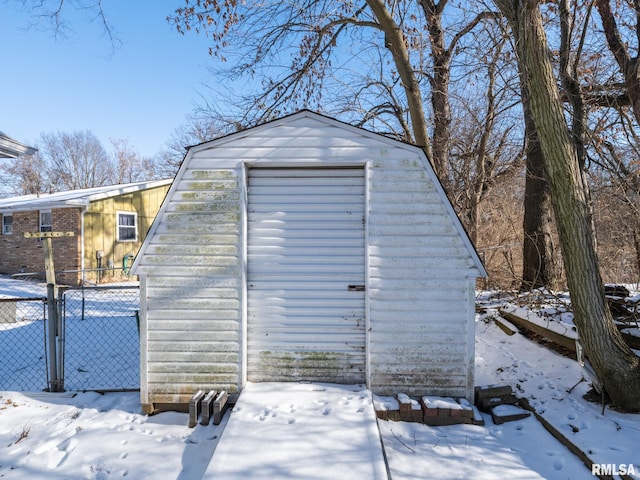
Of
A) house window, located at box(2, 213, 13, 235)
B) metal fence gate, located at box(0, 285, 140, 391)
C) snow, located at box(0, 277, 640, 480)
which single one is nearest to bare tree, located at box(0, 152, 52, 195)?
house window, located at box(2, 213, 13, 235)

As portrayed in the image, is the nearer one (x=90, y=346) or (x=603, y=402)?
(x=603, y=402)

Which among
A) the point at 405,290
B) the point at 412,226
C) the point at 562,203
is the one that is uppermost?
the point at 562,203

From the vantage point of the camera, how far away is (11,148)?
223 inches

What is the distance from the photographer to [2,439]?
3.43 meters

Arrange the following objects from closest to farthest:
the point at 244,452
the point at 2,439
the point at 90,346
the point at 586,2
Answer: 1. the point at 244,452
2. the point at 2,439
3. the point at 586,2
4. the point at 90,346

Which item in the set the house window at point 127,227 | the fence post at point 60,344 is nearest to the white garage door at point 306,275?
the fence post at point 60,344

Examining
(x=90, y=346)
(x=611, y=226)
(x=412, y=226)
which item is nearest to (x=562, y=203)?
(x=412, y=226)

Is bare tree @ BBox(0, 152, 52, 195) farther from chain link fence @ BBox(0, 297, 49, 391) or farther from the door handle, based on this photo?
the door handle

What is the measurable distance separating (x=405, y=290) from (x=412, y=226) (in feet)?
2.29

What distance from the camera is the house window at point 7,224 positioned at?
1470 centimetres

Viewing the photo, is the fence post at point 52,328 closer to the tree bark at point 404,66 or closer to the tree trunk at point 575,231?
the tree trunk at point 575,231

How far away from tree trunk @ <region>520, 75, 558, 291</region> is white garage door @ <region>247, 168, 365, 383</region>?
17.5 feet

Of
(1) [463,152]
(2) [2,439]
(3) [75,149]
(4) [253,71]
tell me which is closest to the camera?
(2) [2,439]

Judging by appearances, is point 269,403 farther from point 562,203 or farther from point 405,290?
point 562,203
